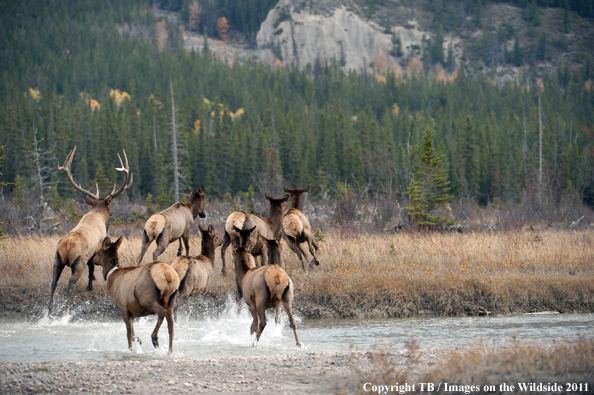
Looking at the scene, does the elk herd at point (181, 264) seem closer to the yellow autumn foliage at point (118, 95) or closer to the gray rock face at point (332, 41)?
the yellow autumn foliage at point (118, 95)

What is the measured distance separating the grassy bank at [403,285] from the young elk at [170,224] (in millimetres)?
1765

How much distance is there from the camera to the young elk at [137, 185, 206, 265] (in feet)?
42.5

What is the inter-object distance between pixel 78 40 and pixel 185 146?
94962mm

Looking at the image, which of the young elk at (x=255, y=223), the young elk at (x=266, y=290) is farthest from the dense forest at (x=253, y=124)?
the young elk at (x=266, y=290)

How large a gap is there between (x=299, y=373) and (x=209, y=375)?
3.82 ft

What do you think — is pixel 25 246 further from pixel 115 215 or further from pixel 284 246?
pixel 115 215

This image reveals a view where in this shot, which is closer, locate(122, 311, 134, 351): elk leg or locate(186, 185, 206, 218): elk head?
locate(122, 311, 134, 351): elk leg

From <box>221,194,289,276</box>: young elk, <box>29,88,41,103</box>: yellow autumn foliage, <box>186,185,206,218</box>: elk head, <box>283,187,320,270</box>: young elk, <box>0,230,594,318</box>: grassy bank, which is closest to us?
<box>221,194,289,276</box>: young elk

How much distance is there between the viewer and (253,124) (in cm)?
9812

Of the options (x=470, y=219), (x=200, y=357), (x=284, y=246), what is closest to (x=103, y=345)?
(x=200, y=357)

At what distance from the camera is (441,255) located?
17062 mm

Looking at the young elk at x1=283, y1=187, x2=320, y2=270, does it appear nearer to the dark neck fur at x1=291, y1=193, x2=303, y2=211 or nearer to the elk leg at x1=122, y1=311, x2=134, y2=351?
the dark neck fur at x1=291, y1=193, x2=303, y2=211

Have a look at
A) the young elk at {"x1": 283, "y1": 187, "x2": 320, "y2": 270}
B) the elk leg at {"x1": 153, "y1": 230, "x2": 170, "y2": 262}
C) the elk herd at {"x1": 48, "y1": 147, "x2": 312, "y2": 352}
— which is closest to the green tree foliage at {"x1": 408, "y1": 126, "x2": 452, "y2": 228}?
the young elk at {"x1": 283, "y1": 187, "x2": 320, "y2": 270}

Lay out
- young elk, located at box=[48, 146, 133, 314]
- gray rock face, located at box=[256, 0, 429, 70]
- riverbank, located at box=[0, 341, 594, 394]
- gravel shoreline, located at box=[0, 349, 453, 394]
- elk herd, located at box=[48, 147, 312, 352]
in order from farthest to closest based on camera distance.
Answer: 1. gray rock face, located at box=[256, 0, 429, 70]
2. young elk, located at box=[48, 146, 133, 314]
3. elk herd, located at box=[48, 147, 312, 352]
4. gravel shoreline, located at box=[0, 349, 453, 394]
5. riverbank, located at box=[0, 341, 594, 394]
